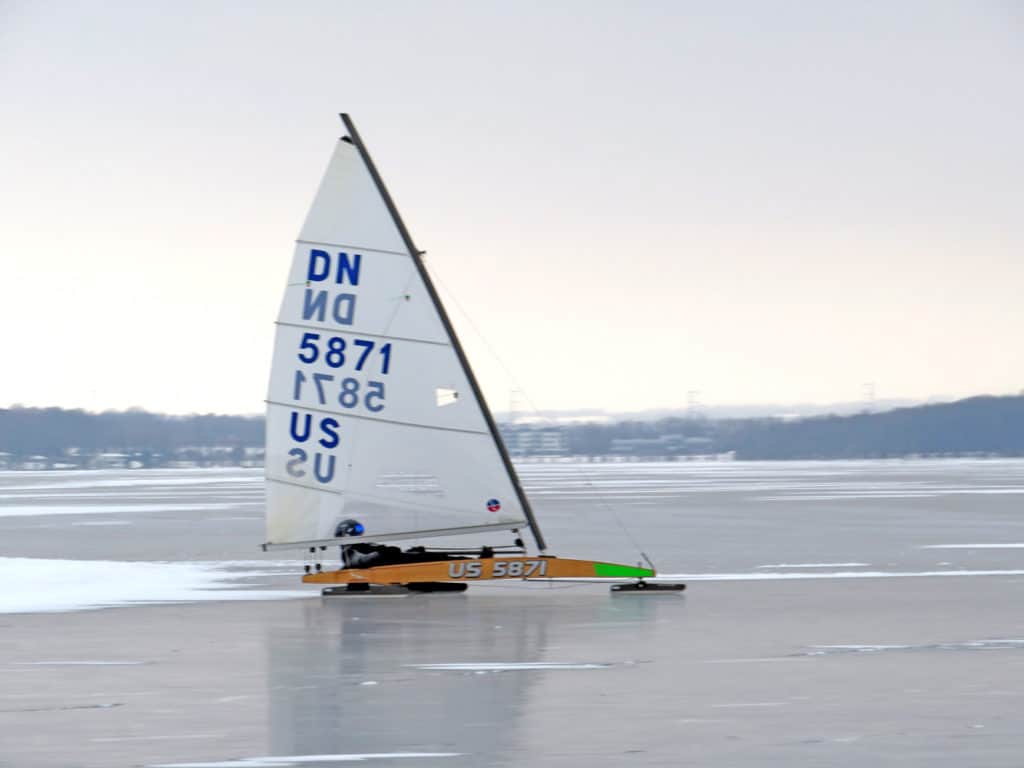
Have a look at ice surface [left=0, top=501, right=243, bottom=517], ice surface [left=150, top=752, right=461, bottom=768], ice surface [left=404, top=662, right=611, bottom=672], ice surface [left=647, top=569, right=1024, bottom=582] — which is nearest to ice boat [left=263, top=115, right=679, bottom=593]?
ice surface [left=647, top=569, right=1024, bottom=582]

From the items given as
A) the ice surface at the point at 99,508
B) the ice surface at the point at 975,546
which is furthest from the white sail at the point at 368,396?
the ice surface at the point at 99,508

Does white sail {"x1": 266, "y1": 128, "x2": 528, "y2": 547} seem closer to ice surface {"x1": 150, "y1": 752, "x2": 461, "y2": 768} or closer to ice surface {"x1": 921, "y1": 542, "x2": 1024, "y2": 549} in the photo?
ice surface {"x1": 150, "y1": 752, "x2": 461, "y2": 768}

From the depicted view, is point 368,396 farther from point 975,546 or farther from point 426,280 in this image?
point 975,546

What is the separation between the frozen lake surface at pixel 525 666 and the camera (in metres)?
11.2

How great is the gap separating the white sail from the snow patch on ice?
1.55 meters

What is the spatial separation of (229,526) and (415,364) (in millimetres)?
22876

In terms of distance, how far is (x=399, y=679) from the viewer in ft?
47.8

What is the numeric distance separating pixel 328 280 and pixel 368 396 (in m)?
1.73

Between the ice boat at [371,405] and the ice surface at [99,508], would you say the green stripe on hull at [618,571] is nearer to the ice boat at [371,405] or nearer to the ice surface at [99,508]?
the ice boat at [371,405]

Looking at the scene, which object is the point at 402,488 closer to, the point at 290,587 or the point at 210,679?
the point at 290,587

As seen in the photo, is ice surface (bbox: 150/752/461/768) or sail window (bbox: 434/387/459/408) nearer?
ice surface (bbox: 150/752/461/768)

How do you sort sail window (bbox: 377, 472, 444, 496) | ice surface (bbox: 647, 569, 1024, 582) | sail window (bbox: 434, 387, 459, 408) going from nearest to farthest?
sail window (bbox: 377, 472, 444, 496)
sail window (bbox: 434, 387, 459, 408)
ice surface (bbox: 647, 569, 1024, 582)

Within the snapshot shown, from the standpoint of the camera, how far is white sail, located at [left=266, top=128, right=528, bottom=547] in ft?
76.8

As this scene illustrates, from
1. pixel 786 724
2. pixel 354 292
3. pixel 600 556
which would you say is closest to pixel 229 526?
pixel 600 556
